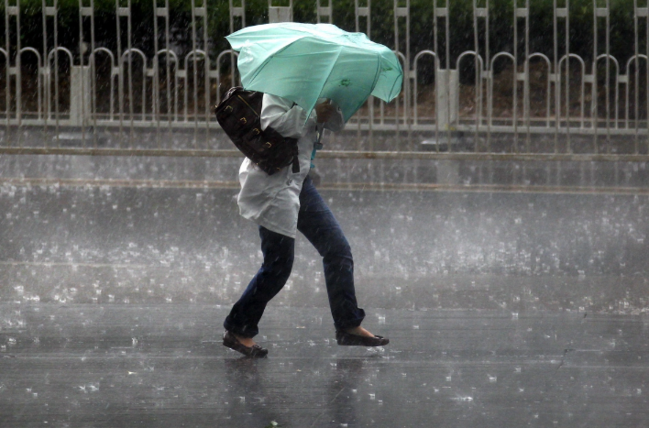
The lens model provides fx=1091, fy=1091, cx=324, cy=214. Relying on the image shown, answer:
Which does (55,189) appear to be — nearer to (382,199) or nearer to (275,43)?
(382,199)

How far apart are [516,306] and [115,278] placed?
8.85 feet

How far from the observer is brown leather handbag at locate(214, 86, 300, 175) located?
17.5 feet

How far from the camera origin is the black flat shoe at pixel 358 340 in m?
5.70

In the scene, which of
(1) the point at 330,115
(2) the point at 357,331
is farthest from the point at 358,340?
(1) the point at 330,115

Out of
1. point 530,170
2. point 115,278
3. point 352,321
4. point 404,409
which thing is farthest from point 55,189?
point 404,409

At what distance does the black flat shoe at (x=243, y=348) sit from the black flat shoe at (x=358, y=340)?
406mm

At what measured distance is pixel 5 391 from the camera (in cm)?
500

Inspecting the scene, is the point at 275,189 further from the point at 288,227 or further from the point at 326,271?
the point at 326,271

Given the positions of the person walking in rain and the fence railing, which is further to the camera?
the fence railing

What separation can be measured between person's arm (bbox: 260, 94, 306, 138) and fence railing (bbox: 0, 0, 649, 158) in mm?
6831

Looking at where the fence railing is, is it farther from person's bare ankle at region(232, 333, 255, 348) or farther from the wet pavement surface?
person's bare ankle at region(232, 333, 255, 348)

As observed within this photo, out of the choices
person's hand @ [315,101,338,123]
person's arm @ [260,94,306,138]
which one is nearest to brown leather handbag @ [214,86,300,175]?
person's arm @ [260,94,306,138]

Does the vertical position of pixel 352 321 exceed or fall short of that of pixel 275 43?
it falls short

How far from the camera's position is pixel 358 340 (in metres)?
5.70
